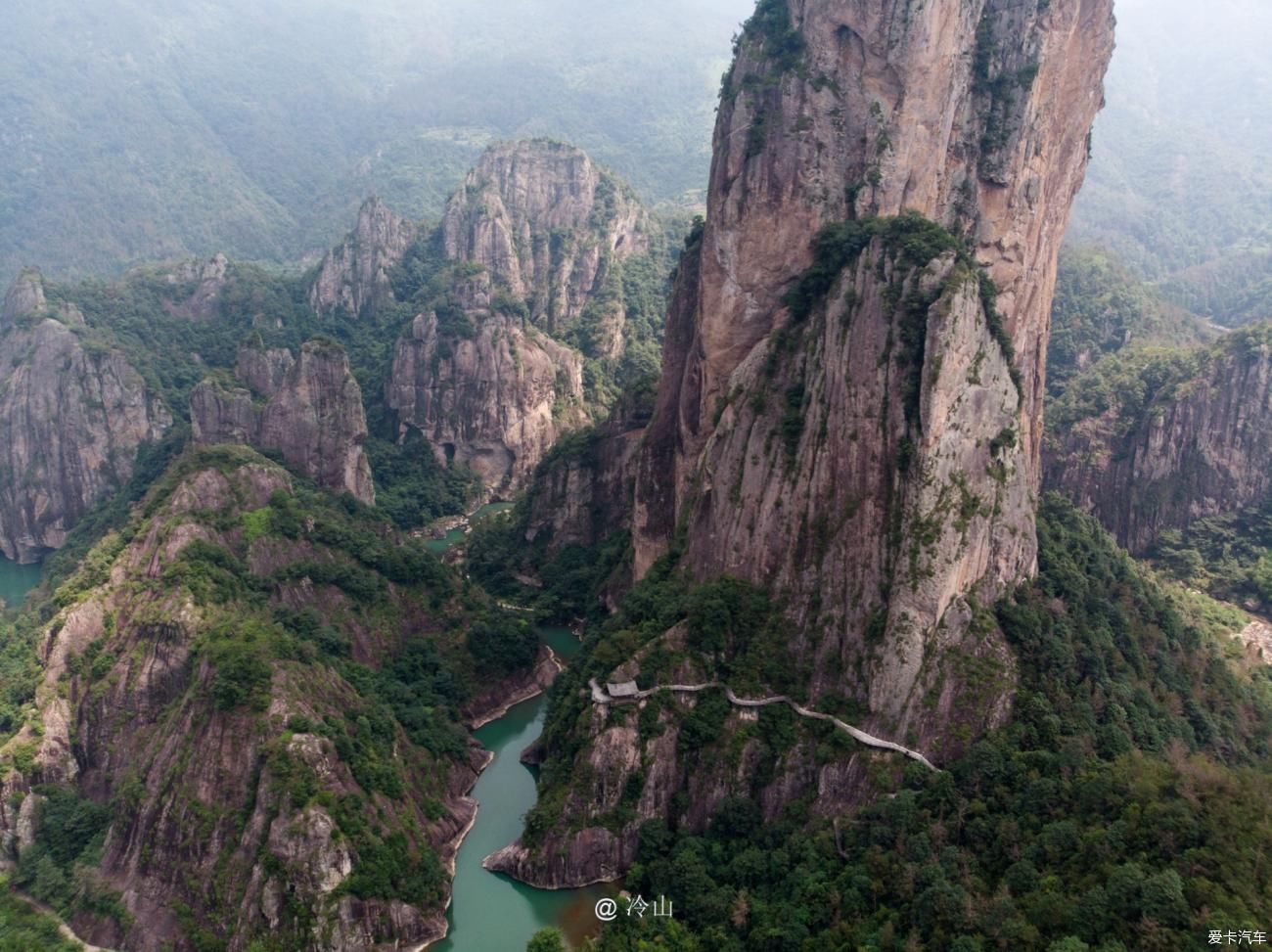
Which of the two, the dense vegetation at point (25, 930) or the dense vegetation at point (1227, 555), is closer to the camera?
the dense vegetation at point (25, 930)

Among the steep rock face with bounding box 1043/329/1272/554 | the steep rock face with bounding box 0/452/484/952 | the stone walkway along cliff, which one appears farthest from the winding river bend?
the steep rock face with bounding box 1043/329/1272/554

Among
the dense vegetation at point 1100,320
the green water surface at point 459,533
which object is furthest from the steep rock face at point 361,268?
the dense vegetation at point 1100,320

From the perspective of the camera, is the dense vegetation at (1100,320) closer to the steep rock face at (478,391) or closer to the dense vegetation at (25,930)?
the steep rock face at (478,391)

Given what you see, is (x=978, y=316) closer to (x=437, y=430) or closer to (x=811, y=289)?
(x=811, y=289)

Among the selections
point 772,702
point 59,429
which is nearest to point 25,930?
point 772,702

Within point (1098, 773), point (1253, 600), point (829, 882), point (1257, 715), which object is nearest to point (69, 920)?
point (829, 882)

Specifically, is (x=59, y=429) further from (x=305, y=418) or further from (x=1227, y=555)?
(x=1227, y=555)

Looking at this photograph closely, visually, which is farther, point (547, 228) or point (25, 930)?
point (547, 228)

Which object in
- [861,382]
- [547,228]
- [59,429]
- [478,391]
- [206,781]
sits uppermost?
[547,228]
